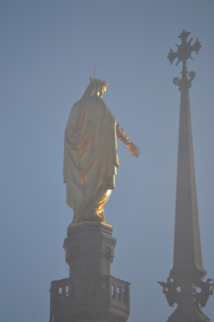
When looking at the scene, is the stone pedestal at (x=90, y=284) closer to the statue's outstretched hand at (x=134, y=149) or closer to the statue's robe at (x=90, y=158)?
the statue's robe at (x=90, y=158)

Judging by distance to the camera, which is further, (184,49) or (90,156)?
(90,156)

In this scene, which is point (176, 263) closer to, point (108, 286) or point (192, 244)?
point (192, 244)

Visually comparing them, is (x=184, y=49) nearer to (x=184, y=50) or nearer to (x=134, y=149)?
(x=184, y=50)

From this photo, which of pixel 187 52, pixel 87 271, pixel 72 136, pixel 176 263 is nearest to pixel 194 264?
pixel 176 263

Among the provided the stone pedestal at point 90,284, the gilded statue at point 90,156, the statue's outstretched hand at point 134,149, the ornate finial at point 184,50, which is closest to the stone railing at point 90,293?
the stone pedestal at point 90,284

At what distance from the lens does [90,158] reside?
26141 millimetres

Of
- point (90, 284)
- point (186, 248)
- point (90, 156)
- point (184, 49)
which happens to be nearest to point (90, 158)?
point (90, 156)

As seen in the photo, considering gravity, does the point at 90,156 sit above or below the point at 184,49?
below

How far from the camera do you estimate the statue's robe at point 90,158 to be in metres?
25.7

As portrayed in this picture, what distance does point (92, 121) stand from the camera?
26.6m

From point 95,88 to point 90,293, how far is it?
7920 mm

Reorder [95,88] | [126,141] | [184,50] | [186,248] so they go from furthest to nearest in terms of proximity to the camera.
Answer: [95,88], [126,141], [184,50], [186,248]

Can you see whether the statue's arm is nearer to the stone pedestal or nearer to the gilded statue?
the gilded statue

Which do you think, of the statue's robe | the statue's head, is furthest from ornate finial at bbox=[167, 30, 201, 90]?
the statue's head
